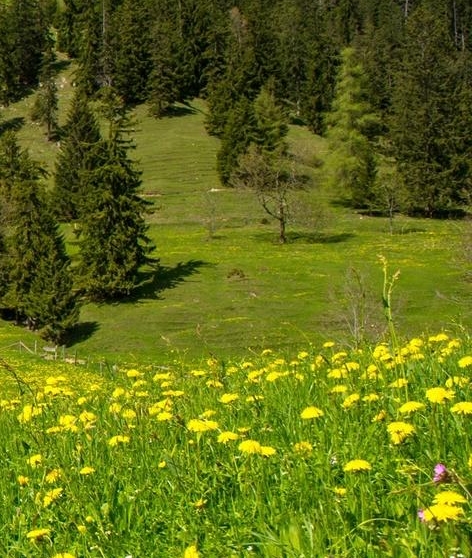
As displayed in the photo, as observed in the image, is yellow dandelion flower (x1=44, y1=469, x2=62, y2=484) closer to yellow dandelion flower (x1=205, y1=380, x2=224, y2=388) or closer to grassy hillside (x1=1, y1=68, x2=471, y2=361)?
yellow dandelion flower (x1=205, y1=380, x2=224, y2=388)

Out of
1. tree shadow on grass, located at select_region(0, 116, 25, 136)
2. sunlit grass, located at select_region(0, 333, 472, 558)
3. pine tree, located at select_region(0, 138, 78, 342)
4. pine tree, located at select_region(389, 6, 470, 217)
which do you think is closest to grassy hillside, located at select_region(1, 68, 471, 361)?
pine tree, located at select_region(0, 138, 78, 342)

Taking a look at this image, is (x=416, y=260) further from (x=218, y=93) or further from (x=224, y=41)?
(x=224, y=41)

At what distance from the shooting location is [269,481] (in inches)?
112

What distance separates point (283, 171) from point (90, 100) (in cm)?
6309

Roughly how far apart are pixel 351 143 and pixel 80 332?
163ft

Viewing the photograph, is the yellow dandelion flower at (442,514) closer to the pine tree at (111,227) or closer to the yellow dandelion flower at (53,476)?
the yellow dandelion flower at (53,476)

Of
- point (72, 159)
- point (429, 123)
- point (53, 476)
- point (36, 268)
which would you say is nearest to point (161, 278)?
point (36, 268)

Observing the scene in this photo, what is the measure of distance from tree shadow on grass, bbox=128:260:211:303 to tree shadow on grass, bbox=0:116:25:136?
229 feet

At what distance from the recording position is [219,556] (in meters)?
2.12

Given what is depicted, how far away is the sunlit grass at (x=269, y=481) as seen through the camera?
6.23 feet

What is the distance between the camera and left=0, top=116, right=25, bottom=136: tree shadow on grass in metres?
114

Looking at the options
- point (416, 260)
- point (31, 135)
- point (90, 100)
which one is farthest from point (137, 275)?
point (90, 100)

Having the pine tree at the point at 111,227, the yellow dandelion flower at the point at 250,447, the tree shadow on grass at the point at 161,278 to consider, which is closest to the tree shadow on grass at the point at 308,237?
the tree shadow on grass at the point at 161,278

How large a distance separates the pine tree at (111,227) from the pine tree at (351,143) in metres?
36.5
